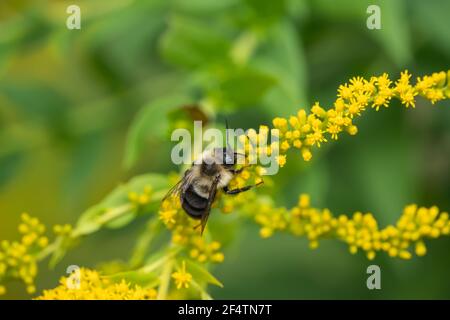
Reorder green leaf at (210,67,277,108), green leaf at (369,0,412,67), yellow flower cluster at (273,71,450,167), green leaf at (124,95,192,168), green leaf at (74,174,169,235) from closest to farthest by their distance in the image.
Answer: yellow flower cluster at (273,71,450,167)
green leaf at (74,174,169,235)
green leaf at (124,95,192,168)
green leaf at (210,67,277,108)
green leaf at (369,0,412,67)

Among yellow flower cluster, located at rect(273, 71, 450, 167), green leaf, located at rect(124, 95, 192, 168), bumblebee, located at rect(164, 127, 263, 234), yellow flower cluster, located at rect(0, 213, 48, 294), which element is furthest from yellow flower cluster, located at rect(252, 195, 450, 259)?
yellow flower cluster, located at rect(0, 213, 48, 294)

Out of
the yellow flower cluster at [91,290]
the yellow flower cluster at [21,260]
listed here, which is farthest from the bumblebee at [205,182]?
the yellow flower cluster at [21,260]

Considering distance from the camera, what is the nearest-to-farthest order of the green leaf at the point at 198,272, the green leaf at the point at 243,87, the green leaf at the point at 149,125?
the green leaf at the point at 198,272
the green leaf at the point at 149,125
the green leaf at the point at 243,87

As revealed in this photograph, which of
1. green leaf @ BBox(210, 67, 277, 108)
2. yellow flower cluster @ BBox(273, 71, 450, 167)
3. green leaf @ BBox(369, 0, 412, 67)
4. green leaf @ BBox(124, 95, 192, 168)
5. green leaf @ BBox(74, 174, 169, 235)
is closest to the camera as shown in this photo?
yellow flower cluster @ BBox(273, 71, 450, 167)

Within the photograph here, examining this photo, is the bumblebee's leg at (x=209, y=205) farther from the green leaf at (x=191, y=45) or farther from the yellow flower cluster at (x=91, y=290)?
the green leaf at (x=191, y=45)

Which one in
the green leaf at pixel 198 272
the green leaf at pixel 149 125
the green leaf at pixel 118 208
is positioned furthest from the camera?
the green leaf at pixel 149 125

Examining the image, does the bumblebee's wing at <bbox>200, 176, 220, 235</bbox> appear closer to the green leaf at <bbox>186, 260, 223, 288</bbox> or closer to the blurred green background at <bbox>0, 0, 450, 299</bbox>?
the green leaf at <bbox>186, 260, 223, 288</bbox>

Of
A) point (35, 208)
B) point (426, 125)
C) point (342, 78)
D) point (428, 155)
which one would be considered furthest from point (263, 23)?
point (35, 208)

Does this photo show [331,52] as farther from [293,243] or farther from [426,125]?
[293,243]
